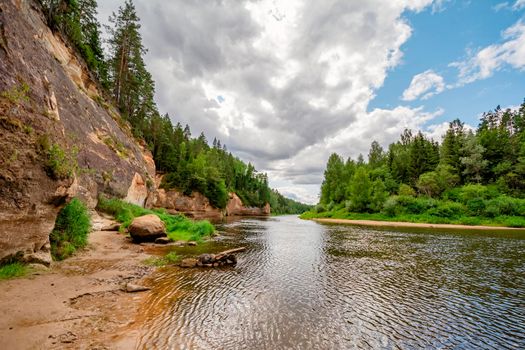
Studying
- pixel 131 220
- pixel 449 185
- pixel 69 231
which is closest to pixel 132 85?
pixel 131 220

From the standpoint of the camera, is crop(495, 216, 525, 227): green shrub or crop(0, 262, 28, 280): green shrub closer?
crop(0, 262, 28, 280): green shrub

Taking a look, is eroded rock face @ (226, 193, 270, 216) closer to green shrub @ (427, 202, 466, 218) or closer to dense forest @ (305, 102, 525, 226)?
dense forest @ (305, 102, 525, 226)

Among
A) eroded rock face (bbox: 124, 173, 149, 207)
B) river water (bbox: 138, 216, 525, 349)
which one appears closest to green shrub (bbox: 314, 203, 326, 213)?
eroded rock face (bbox: 124, 173, 149, 207)

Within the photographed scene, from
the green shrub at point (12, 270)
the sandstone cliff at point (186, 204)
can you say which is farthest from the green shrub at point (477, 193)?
the green shrub at point (12, 270)

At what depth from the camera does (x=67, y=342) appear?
528cm

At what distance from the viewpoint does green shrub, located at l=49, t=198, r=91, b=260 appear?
459 inches

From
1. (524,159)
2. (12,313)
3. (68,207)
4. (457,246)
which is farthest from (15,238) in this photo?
(524,159)

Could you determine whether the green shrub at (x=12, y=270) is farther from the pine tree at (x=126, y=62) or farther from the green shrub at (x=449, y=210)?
the green shrub at (x=449, y=210)

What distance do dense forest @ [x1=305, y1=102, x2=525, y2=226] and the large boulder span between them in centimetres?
4953

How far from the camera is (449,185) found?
58.1 metres

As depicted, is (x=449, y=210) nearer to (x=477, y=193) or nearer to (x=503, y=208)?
(x=503, y=208)

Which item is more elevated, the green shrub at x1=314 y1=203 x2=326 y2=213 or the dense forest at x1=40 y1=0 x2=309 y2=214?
the dense forest at x1=40 y1=0 x2=309 y2=214

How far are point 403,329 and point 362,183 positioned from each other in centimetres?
5972

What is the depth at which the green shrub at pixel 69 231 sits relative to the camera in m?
11.6
